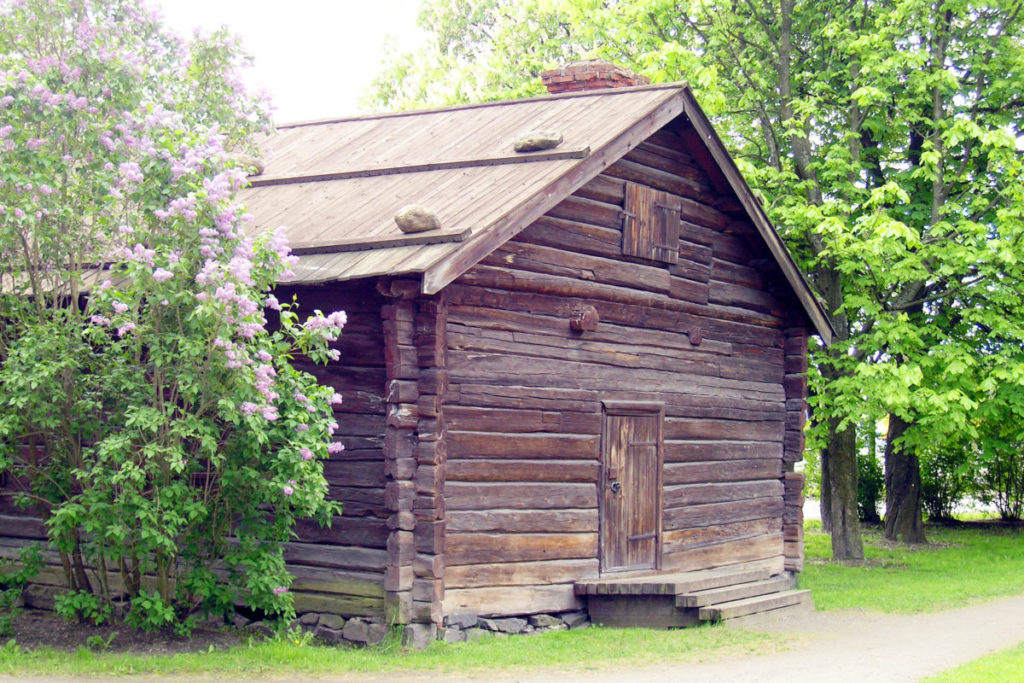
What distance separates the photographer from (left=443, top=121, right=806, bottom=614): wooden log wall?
474 inches

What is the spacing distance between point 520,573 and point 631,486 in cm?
197

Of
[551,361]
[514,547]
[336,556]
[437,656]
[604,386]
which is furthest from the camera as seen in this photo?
[604,386]

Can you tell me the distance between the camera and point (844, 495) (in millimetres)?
21000

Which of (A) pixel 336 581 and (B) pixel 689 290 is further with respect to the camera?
(B) pixel 689 290

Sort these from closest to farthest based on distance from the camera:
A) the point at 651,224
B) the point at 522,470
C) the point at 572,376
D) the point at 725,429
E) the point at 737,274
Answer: the point at 522,470 < the point at 572,376 < the point at 651,224 < the point at 725,429 < the point at 737,274

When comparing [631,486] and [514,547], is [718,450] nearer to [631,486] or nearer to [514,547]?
[631,486]

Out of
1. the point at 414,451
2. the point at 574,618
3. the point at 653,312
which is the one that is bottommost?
the point at 574,618

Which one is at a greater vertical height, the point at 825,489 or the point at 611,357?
the point at 611,357

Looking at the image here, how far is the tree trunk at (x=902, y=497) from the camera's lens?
23.5m

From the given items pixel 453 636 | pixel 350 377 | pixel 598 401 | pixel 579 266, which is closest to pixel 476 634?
pixel 453 636

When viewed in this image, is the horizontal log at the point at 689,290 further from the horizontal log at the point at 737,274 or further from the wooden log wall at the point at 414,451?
the wooden log wall at the point at 414,451

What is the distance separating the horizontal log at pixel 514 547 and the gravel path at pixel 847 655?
5.26ft

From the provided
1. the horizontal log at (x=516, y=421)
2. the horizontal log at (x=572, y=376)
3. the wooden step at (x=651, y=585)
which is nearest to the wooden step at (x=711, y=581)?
the wooden step at (x=651, y=585)

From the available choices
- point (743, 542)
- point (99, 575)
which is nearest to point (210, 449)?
point (99, 575)
